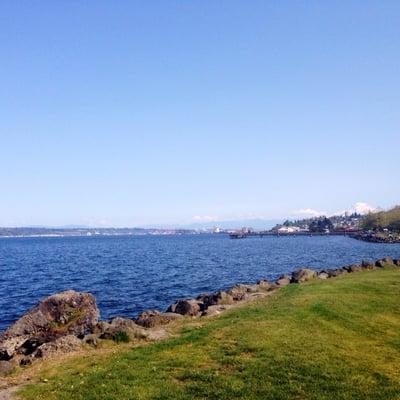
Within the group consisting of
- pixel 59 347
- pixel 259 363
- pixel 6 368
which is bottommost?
pixel 6 368

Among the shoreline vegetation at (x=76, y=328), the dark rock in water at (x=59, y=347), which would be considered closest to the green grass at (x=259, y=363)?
the shoreline vegetation at (x=76, y=328)

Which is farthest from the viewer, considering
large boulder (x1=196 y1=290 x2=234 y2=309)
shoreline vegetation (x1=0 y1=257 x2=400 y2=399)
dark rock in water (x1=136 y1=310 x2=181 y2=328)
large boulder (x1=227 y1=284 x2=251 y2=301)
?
large boulder (x1=227 y1=284 x2=251 y2=301)

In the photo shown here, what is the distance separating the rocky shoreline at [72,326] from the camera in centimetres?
2045

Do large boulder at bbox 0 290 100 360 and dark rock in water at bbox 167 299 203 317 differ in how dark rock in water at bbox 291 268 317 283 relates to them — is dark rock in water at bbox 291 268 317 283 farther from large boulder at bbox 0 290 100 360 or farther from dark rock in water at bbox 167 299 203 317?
large boulder at bbox 0 290 100 360

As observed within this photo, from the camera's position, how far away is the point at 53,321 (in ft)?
87.1

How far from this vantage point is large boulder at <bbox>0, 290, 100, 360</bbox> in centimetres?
2425

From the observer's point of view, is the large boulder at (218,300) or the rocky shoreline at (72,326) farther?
the large boulder at (218,300)

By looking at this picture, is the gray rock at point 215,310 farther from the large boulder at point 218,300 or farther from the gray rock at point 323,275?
the gray rock at point 323,275

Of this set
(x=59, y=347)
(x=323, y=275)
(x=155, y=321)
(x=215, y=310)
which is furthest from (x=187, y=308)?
(x=323, y=275)

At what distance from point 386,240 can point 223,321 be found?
168182mm

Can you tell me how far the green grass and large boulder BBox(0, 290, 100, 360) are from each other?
6.73m

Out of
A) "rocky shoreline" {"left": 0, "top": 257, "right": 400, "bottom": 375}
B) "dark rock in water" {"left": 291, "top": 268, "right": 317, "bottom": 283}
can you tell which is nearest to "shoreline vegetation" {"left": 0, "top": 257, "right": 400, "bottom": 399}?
"rocky shoreline" {"left": 0, "top": 257, "right": 400, "bottom": 375}

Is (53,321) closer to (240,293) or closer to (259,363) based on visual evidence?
(240,293)

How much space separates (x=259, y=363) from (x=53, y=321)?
1502cm
